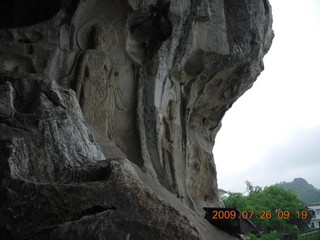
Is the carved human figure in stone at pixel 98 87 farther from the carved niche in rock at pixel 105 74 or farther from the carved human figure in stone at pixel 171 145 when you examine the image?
the carved human figure in stone at pixel 171 145

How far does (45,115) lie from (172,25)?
3.60 meters

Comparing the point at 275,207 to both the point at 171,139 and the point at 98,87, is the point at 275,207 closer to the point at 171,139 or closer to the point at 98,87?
the point at 171,139

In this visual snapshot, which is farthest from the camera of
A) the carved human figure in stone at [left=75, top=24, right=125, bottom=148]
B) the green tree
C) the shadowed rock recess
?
the green tree

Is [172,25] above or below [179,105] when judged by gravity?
above

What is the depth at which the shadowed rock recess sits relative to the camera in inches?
66.7

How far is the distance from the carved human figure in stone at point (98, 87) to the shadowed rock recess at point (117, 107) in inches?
0.7

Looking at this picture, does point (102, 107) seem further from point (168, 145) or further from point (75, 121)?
point (75, 121)

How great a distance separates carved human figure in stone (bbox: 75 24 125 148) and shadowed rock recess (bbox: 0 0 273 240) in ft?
0.06

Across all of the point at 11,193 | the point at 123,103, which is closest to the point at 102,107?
the point at 123,103

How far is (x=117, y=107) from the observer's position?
5.11 meters

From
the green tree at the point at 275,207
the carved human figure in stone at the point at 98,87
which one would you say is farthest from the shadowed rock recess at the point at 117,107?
the green tree at the point at 275,207

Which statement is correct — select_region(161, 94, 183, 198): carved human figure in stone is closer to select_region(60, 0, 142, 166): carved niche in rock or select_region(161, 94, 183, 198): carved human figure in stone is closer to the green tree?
select_region(60, 0, 142, 166): carved niche in rock

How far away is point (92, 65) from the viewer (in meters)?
4.96

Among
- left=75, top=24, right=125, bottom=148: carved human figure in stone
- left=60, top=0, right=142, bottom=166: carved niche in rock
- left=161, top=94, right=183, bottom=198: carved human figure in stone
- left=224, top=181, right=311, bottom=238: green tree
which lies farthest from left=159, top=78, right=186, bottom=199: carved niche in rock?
left=224, top=181, right=311, bottom=238: green tree
